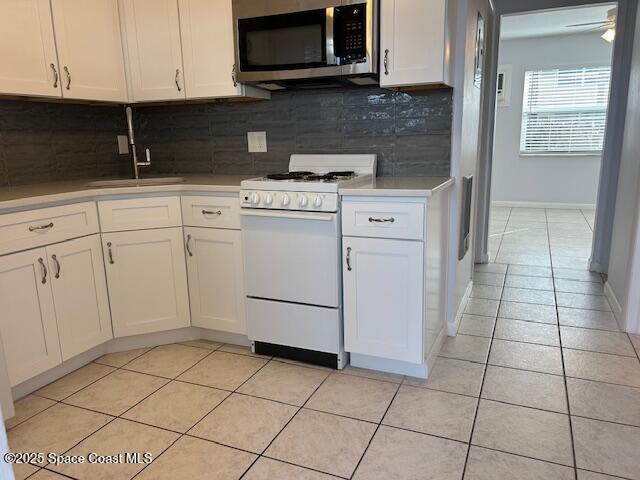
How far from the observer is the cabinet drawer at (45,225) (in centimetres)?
200

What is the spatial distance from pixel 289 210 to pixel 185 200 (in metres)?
0.67

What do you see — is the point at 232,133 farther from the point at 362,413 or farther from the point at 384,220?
the point at 362,413

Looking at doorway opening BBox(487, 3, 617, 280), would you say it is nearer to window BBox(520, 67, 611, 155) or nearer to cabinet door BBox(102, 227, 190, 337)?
window BBox(520, 67, 611, 155)

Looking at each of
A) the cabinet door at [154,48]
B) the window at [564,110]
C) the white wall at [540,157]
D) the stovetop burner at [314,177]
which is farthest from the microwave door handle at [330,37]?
the window at [564,110]

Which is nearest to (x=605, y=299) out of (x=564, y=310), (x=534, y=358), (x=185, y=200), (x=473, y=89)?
(x=564, y=310)

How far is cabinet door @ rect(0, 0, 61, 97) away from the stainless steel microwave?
97 centimetres

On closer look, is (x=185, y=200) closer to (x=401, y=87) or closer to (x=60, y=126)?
(x=60, y=126)

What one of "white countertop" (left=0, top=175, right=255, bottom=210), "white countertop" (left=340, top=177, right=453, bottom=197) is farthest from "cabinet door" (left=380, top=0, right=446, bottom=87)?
"white countertop" (left=0, top=175, right=255, bottom=210)

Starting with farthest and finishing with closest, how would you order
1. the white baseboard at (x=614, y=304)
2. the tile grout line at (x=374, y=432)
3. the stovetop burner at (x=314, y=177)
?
the white baseboard at (x=614, y=304) < the stovetop burner at (x=314, y=177) < the tile grout line at (x=374, y=432)

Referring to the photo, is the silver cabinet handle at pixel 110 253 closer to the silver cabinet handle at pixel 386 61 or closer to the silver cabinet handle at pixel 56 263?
the silver cabinet handle at pixel 56 263

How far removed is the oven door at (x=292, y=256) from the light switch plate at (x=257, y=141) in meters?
0.81

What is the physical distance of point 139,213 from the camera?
98.4 inches

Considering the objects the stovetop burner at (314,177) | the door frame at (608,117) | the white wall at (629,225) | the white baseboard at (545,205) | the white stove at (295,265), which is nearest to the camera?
the white stove at (295,265)

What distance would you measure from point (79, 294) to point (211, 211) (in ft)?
2.54
